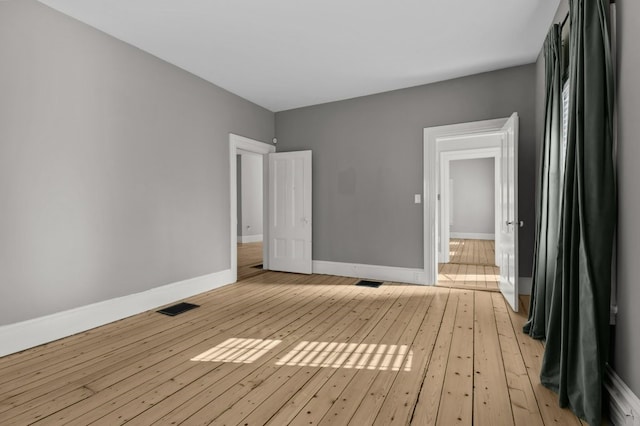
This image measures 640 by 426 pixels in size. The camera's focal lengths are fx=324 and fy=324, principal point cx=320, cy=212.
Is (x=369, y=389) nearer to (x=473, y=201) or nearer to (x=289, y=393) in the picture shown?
(x=289, y=393)

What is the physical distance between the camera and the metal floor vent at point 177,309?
3514 millimetres

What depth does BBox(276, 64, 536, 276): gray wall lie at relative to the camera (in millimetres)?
4078

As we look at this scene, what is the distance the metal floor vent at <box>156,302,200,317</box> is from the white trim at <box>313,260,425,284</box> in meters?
2.20

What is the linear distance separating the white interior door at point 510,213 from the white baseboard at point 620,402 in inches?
67.0

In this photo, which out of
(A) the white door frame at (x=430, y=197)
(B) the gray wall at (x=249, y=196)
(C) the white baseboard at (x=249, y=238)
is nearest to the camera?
(A) the white door frame at (x=430, y=197)

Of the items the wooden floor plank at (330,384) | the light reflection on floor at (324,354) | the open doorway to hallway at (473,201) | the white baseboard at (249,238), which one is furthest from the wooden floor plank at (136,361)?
the open doorway to hallway at (473,201)

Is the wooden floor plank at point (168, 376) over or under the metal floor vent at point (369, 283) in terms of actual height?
under

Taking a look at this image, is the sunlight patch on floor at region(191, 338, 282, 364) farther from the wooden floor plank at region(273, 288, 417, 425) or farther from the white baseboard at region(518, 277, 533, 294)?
the white baseboard at region(518, 277, 533, 294)

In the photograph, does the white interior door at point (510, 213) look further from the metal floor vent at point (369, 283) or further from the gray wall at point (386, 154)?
the metal floor vent at point (369, 283)

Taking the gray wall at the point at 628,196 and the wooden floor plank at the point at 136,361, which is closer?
the gray wall at the point at 628,196

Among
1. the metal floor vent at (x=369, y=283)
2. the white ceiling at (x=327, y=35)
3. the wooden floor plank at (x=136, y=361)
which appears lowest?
the wooden floor plank at (x=136, y=361)

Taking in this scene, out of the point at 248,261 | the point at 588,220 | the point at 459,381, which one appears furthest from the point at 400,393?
the point at 248,261

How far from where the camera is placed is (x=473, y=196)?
10898mm

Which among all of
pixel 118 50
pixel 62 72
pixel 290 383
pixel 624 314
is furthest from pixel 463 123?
pixel 62 72
